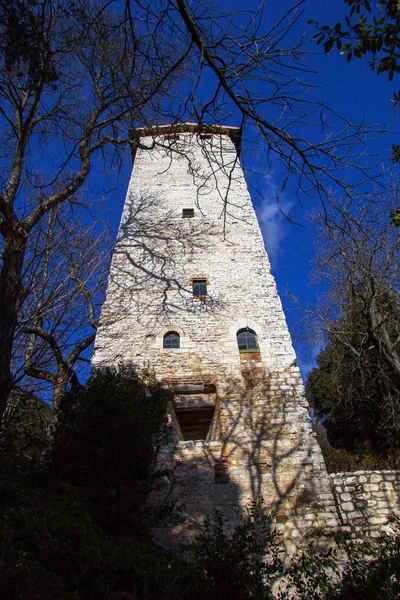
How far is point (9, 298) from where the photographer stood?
14.7ft

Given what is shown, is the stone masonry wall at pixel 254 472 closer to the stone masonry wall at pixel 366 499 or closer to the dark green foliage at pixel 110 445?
the stone masonry wall at pixel 366 499

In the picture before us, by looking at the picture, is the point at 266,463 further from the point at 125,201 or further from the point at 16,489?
the point at 125,201

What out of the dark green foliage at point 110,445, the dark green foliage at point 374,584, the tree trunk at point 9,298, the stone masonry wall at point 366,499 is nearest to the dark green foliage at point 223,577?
the dark green foliage at point 374,584

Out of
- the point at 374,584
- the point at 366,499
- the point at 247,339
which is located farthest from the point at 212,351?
the point at 374,584

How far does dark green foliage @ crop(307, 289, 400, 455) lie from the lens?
8914 mm

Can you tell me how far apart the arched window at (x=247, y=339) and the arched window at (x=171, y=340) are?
1346mm

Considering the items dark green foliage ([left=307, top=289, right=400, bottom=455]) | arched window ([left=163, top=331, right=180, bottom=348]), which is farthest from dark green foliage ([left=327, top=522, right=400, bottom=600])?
dark green foliage ([left=307, top=289, right=400, bottom=455])

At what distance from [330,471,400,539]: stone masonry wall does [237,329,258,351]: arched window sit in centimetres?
289

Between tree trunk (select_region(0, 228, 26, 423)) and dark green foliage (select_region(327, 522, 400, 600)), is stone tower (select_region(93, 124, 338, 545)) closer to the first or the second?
dark green foliage (select_region(327, 522, 400, 600))

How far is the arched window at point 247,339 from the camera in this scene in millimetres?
7859

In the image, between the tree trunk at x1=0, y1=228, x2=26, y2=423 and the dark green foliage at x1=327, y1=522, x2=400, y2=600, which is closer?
the dark green foliage at x1=327, y1=522, x2=400, y2=600

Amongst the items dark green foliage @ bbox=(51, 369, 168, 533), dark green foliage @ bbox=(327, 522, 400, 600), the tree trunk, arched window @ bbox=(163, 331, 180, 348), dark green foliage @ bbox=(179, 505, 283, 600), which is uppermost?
arched window @ bbox=(163, 331, 180, 348)

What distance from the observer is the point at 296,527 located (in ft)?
17.5

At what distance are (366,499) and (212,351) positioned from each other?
145 inches
